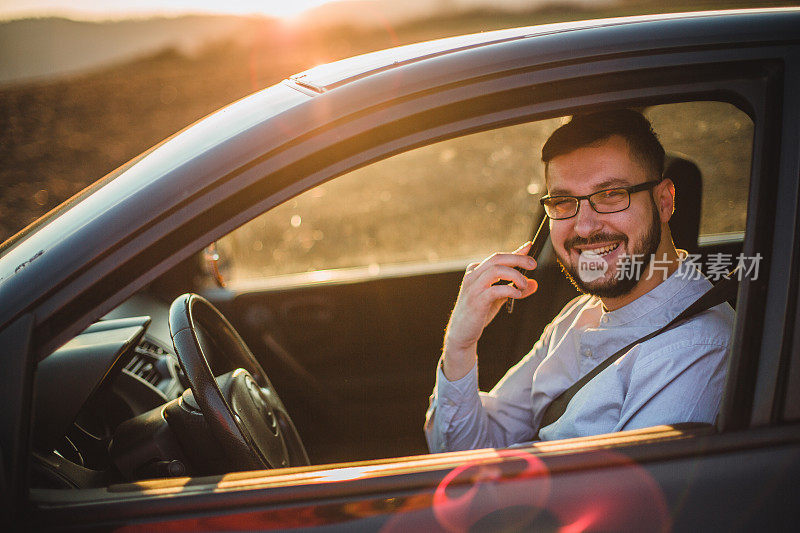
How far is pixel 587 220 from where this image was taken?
1.73 metres

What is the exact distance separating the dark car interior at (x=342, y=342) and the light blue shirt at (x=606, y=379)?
41 cm

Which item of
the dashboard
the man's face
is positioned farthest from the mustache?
the dashboard

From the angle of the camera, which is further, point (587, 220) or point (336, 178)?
point (587, 220)

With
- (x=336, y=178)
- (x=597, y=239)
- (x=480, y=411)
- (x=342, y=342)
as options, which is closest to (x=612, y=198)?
(x=597, y=239)

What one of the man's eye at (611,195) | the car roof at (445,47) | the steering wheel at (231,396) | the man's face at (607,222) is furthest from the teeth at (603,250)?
the steering wheel at (231,396)

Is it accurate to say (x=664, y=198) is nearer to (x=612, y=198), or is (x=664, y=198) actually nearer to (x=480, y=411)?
(x=612, y=198)

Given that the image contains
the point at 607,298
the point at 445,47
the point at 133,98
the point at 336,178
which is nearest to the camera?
the point at 336,178

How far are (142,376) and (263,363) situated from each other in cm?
74

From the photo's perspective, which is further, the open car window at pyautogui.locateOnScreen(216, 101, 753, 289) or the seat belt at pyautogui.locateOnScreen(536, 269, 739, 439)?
the open car window at pyautogui.locateOnScreen(216, 101, 753, 289)

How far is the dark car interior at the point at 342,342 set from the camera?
6.26 ft

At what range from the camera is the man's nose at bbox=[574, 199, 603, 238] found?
5.65 feet

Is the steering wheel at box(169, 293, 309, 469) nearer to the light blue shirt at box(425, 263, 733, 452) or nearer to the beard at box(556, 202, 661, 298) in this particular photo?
the light blue shirt at box(425, 263, 733, 452)

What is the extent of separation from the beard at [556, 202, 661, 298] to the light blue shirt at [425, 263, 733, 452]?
0.26ft

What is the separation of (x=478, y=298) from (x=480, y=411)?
45 centimetres
